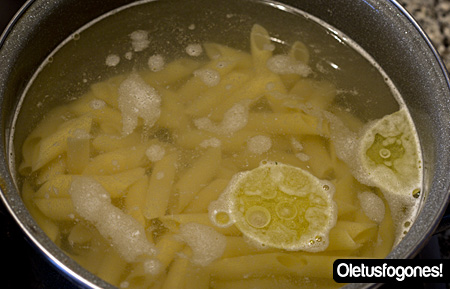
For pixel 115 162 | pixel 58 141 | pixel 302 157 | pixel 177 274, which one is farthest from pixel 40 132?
pixel 302 157

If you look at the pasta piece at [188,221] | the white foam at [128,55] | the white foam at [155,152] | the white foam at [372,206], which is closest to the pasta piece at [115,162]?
the white foam at [155,152]

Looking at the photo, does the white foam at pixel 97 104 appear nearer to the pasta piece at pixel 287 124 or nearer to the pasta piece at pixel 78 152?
the pasta piece at pixel 78 152

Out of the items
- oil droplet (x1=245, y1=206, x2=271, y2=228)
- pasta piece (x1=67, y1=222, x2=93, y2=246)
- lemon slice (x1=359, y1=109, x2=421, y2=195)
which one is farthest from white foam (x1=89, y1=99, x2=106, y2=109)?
lemon slice (x1=359, y1=109, x2=421, y2=195)

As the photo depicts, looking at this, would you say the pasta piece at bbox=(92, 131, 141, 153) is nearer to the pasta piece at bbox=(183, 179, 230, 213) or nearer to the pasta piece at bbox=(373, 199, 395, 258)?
the pasta piece at bbox=(183, 179, 230, 213)

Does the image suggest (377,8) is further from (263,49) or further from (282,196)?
(282,196)

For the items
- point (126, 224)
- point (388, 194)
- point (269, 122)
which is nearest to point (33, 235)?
point (126, 224)
